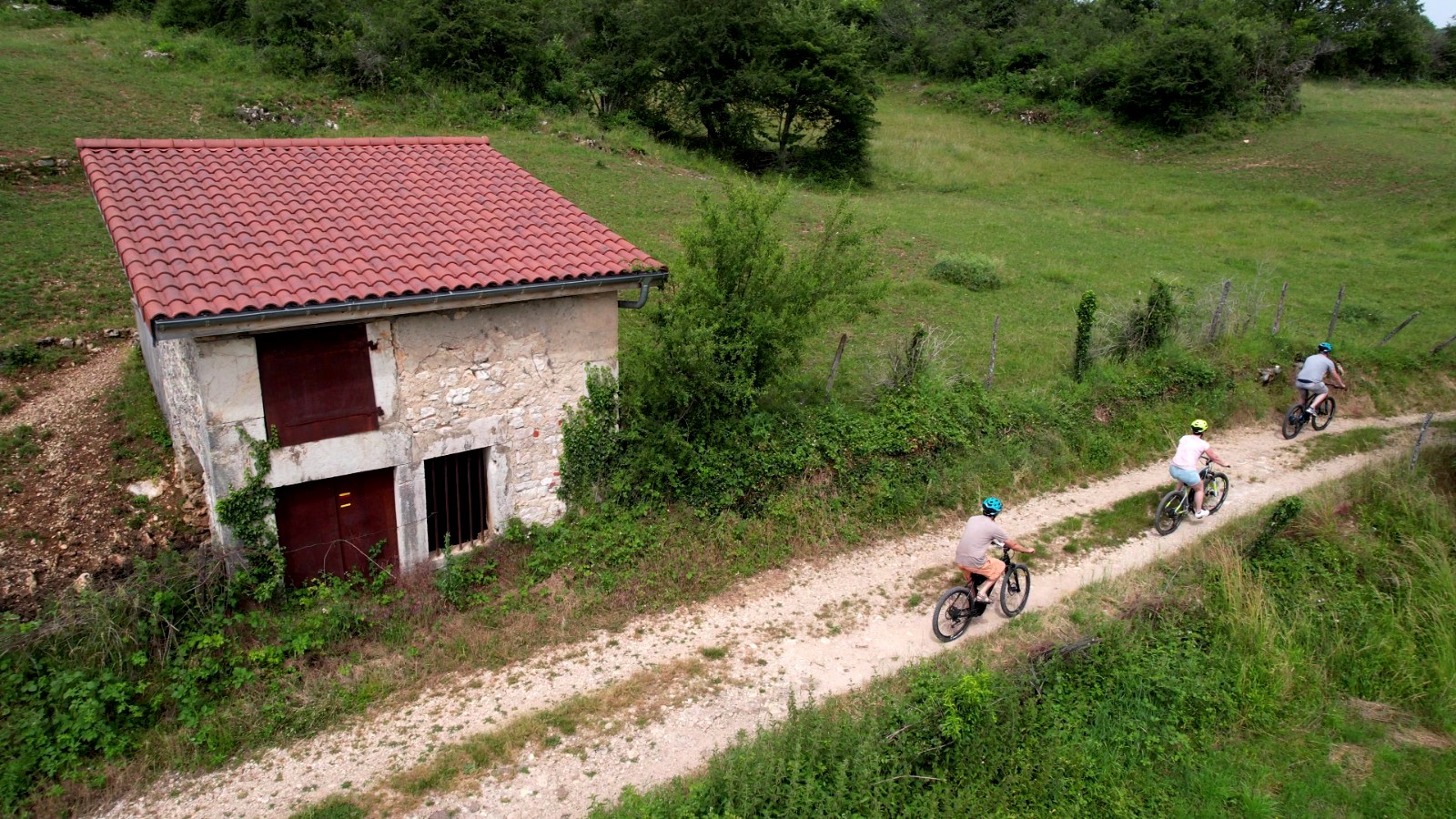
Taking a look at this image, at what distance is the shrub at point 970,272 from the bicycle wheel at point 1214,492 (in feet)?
29.7

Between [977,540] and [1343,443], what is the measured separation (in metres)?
9.81

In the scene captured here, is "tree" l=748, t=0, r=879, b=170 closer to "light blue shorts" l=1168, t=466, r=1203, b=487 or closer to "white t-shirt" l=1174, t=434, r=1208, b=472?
"white t-shirt" l=1174, t=434, r=1208, b=472

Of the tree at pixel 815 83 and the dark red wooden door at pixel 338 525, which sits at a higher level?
the tree at pixel 815 83

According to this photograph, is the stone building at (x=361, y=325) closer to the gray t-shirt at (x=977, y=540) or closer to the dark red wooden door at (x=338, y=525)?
the dark red wooden door at (x=338, y=525)

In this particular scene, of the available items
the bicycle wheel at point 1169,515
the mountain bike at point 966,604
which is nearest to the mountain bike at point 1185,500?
the bicycle wheel at point 1169,515

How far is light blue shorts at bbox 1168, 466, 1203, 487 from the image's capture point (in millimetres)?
11680

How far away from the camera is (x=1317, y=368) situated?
14.6 metres

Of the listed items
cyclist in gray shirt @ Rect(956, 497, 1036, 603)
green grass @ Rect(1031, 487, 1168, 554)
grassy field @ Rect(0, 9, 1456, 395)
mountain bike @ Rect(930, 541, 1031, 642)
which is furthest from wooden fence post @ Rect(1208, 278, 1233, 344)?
cyclist in gray shirt @ Rect(956, 497, 1036, 603)

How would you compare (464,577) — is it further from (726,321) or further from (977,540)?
(977,540)

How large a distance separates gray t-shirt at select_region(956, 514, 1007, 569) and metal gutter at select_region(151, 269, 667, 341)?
201 inches

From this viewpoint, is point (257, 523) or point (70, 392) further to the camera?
point (70, 392)

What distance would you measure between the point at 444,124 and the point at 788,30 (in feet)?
44.2

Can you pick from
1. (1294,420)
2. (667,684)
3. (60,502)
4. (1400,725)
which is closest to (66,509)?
(60,502)

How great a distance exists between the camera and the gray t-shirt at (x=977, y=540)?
9.56 m
